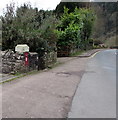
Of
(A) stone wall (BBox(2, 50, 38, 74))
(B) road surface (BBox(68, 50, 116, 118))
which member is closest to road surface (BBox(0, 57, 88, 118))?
(B) road surface (BBox(68, 50, 116, 118))

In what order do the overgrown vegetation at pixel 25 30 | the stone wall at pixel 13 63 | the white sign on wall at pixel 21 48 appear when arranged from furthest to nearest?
the overgrown vegetation at pixel 25 30 < the white sign on wall at pixel 21 48 < the stone wall at pixel 13 63

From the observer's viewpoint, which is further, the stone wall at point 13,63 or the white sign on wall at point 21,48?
the white sign on wall at point 21,48

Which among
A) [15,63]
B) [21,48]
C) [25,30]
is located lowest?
[15,63]

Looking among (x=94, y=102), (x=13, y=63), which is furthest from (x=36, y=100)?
(x=13, y=63)

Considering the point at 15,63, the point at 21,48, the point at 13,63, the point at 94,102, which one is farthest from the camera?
the point at 21,48

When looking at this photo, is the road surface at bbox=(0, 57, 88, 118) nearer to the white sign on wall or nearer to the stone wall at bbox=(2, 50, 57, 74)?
the stone wall at bbox=(2, 50, 57, 74)

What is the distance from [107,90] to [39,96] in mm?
2272

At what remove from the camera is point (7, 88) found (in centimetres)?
571

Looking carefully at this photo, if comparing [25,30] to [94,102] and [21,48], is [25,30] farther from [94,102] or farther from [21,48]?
[94,102]

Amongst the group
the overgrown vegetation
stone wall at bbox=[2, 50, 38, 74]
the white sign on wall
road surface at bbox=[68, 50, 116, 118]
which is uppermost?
Answer: the overgrown vegetation

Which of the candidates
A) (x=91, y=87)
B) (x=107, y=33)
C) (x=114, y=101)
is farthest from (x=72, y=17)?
(x=107, y=33)

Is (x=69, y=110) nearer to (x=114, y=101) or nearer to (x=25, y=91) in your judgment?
(x=114, y=101)

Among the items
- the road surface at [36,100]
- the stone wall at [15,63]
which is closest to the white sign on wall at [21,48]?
the stone wall at [15,63]

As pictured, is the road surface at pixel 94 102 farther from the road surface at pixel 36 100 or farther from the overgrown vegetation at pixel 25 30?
the overgrown vegetation at pixel 25 30
